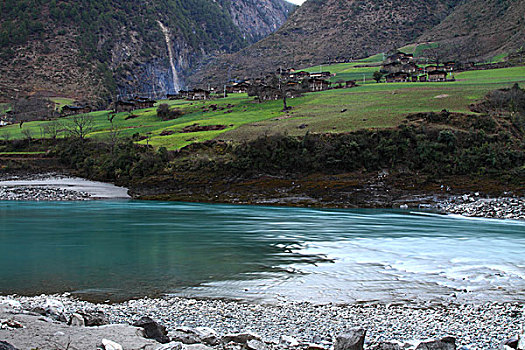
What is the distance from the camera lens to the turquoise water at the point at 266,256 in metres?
14.5

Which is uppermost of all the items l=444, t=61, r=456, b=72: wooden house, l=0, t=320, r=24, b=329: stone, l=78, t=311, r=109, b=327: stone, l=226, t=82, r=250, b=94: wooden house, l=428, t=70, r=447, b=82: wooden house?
l=444, t=61, r=456, b=72: wooden house

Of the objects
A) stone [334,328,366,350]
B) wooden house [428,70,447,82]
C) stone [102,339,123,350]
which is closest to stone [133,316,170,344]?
stone [102,339,123,350]

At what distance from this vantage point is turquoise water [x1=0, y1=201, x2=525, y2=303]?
1451 centimetres

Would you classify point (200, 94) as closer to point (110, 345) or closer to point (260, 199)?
point (260, 199)

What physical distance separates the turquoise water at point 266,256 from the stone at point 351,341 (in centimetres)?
458

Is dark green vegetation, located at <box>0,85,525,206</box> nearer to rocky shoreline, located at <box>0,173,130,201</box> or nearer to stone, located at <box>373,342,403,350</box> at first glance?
rocky shoreline, located at <box>0,173,130,201</box>

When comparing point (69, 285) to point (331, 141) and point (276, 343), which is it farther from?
point (331, 141)

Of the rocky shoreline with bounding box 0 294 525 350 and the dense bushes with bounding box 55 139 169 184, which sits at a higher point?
the dense bushes with bounding box 55 139 169 184

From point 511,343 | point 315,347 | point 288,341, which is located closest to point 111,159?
point 288,341

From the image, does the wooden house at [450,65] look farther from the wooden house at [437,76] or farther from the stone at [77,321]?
the stone at [77,321]

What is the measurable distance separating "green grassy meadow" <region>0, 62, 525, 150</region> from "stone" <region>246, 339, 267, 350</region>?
48507 mm

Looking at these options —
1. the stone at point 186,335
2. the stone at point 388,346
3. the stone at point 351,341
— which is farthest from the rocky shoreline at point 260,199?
the stone at point 186,335

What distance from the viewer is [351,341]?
851cm

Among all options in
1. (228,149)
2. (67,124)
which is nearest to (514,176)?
(228,149)
